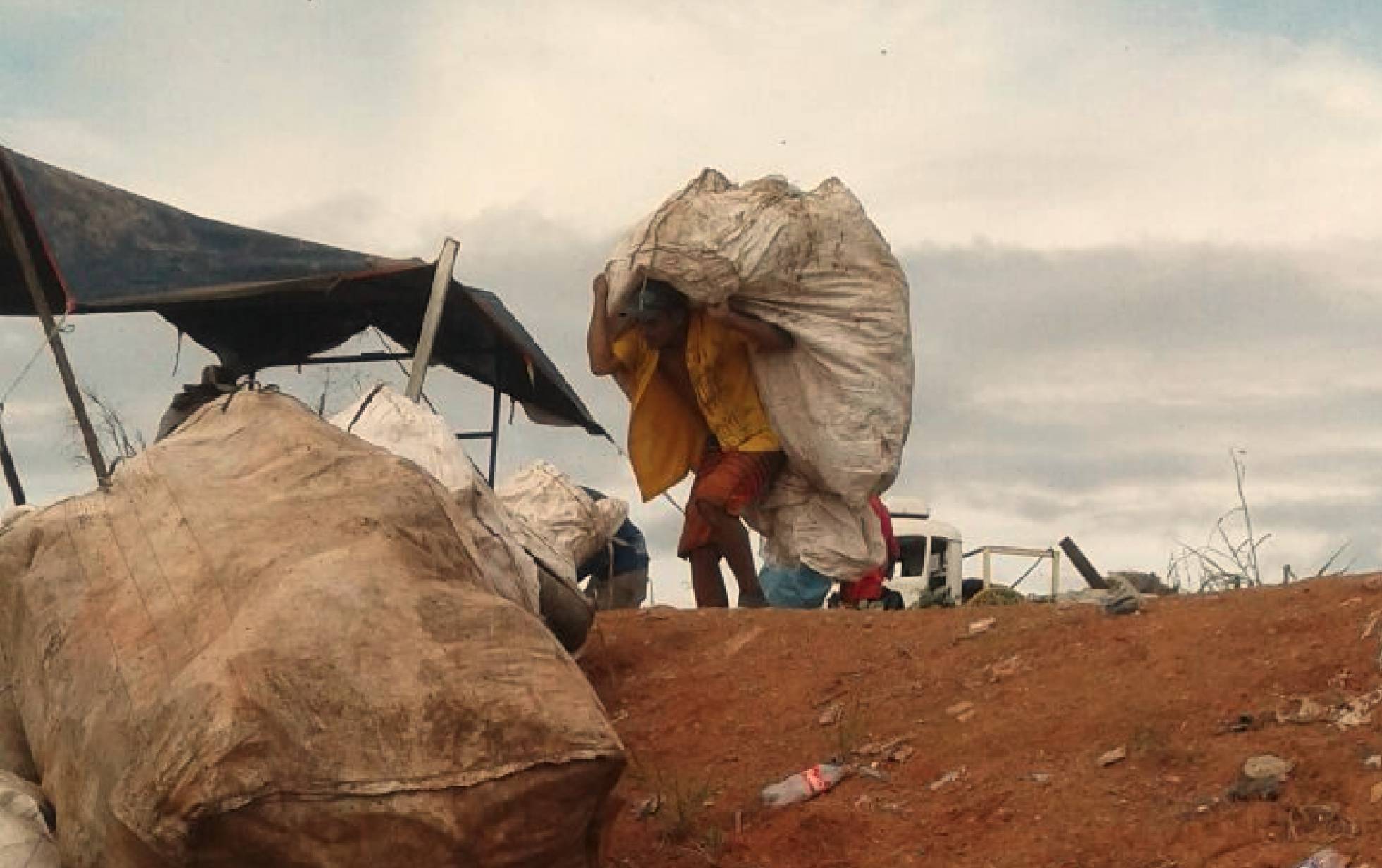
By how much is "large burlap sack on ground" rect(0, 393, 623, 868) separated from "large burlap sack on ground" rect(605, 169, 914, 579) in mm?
2754

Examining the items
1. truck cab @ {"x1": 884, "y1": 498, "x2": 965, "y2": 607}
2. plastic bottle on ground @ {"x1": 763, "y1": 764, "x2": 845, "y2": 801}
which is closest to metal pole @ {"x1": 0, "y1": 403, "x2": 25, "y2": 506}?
plastic bottle on ground @ {"x1": 763, "y1": 764, "x2": 845, "y2": 801}

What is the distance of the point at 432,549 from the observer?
3352 mm

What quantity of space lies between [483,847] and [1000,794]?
1418mm

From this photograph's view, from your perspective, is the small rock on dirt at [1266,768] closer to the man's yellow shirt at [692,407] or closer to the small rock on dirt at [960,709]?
the small rock on dirt at [960,709]

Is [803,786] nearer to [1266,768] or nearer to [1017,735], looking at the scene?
[1017,735]

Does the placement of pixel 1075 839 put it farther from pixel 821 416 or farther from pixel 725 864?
pixel 821 416

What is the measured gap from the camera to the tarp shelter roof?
6.86m

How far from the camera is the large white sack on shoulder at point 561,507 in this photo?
23.4 feet

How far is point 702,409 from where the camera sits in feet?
21.8

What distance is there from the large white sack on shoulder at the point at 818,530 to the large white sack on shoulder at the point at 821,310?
0.24 ft

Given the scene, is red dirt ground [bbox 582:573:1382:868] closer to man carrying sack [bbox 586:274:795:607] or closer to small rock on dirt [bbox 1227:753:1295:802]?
small rock on dirt [bbox 1227:753:1295:802]

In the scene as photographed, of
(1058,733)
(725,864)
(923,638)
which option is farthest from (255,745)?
(923,638)

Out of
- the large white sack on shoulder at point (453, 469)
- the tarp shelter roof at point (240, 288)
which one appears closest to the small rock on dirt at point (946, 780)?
the large white sack on shoulder at point (453, 469)

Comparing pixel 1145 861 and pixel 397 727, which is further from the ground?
pixel 397 727
